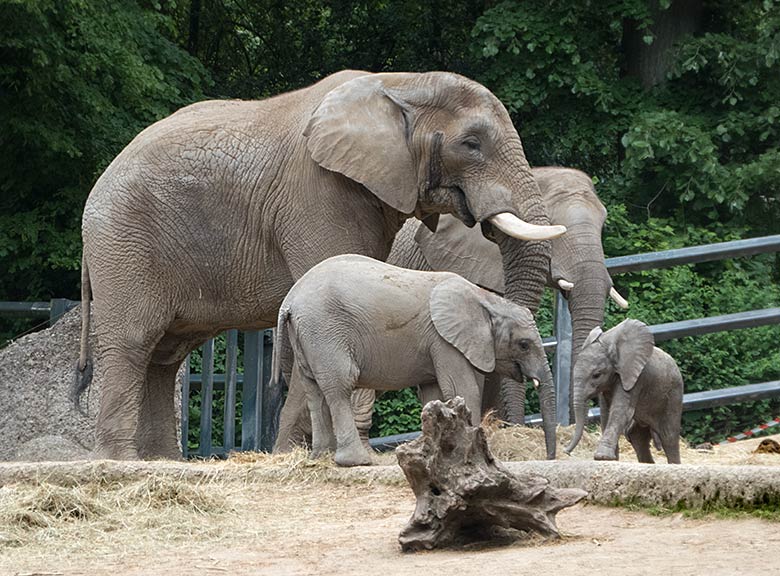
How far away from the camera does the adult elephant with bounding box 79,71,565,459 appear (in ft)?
31.5

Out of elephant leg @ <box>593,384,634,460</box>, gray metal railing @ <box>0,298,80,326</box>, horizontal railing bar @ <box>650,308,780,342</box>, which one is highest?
gray metal railing @ <box>0,298,80,326</box>

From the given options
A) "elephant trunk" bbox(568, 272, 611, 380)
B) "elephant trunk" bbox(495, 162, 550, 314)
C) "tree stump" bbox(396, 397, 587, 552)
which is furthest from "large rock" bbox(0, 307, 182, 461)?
"tree stump" bbox(396, 397, 587, 552)

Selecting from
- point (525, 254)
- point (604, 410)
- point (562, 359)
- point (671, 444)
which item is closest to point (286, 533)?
point (604, 410)

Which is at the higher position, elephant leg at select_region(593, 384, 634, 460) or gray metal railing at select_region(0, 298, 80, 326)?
gray metal railing at select_region(0, 298, 80, 326)

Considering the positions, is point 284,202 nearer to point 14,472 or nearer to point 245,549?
point 14,472

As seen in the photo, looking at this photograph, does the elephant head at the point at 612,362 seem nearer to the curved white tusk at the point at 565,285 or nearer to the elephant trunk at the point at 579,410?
the elephant trunk at the point at 579,410

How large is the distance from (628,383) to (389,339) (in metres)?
1.19

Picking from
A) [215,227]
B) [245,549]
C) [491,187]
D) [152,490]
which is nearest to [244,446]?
[215,227]

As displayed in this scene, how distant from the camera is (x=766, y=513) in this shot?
6.23 meters

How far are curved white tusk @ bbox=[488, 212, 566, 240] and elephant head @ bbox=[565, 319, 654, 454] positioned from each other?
2.81 feet

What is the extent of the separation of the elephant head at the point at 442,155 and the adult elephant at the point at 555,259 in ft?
2.35

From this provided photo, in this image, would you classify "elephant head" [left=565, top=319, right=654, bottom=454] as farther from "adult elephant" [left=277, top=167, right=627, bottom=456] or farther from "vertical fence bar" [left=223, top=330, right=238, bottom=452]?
"vertical fence bar" [left=223, top=330, right=238, bottom=452]

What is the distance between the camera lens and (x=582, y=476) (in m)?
6.91

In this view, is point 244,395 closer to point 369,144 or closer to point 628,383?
Result: point 369,144
